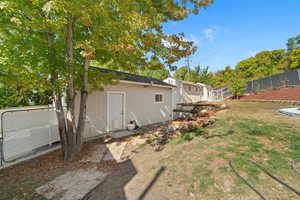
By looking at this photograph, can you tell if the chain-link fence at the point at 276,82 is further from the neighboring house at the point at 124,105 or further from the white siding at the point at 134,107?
the neighboring house at the point at 124,105

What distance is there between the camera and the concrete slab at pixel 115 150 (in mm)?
4488

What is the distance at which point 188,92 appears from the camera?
18562 mm

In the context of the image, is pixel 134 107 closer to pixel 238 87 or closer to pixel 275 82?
pixel 238 87

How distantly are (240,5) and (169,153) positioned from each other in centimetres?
1343

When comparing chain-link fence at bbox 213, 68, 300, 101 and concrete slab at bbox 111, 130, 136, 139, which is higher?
chain-link fence at bbox 213, 68, 300, 101

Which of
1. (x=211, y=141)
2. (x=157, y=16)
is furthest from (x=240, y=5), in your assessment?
(x=211, y=141)

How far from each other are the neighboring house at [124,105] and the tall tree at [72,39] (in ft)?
5.98

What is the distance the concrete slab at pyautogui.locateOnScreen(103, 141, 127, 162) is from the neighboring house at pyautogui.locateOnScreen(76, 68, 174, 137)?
4.83 ft

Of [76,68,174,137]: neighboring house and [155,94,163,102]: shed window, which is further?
[155,94,163,102]: shed window

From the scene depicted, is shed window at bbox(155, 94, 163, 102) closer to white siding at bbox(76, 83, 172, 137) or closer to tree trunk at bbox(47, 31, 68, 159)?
white siding at bbox(76, 83, 172, 137)

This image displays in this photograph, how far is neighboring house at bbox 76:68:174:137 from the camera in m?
6.36

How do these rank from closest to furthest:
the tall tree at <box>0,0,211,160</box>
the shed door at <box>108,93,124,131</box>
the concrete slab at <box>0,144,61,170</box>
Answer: the tall tree at <box>0,0,211,160</box> → the concrete slab at <box>0,144,61,170</box> → the shed door at <box>108,93,124,131</box>

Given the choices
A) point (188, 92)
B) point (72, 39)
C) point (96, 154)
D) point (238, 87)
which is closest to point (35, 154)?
point (96, 154)

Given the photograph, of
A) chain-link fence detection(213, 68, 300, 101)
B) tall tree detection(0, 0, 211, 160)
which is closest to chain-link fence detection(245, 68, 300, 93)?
chain-link fence detection(213, 68, 300, 101)
